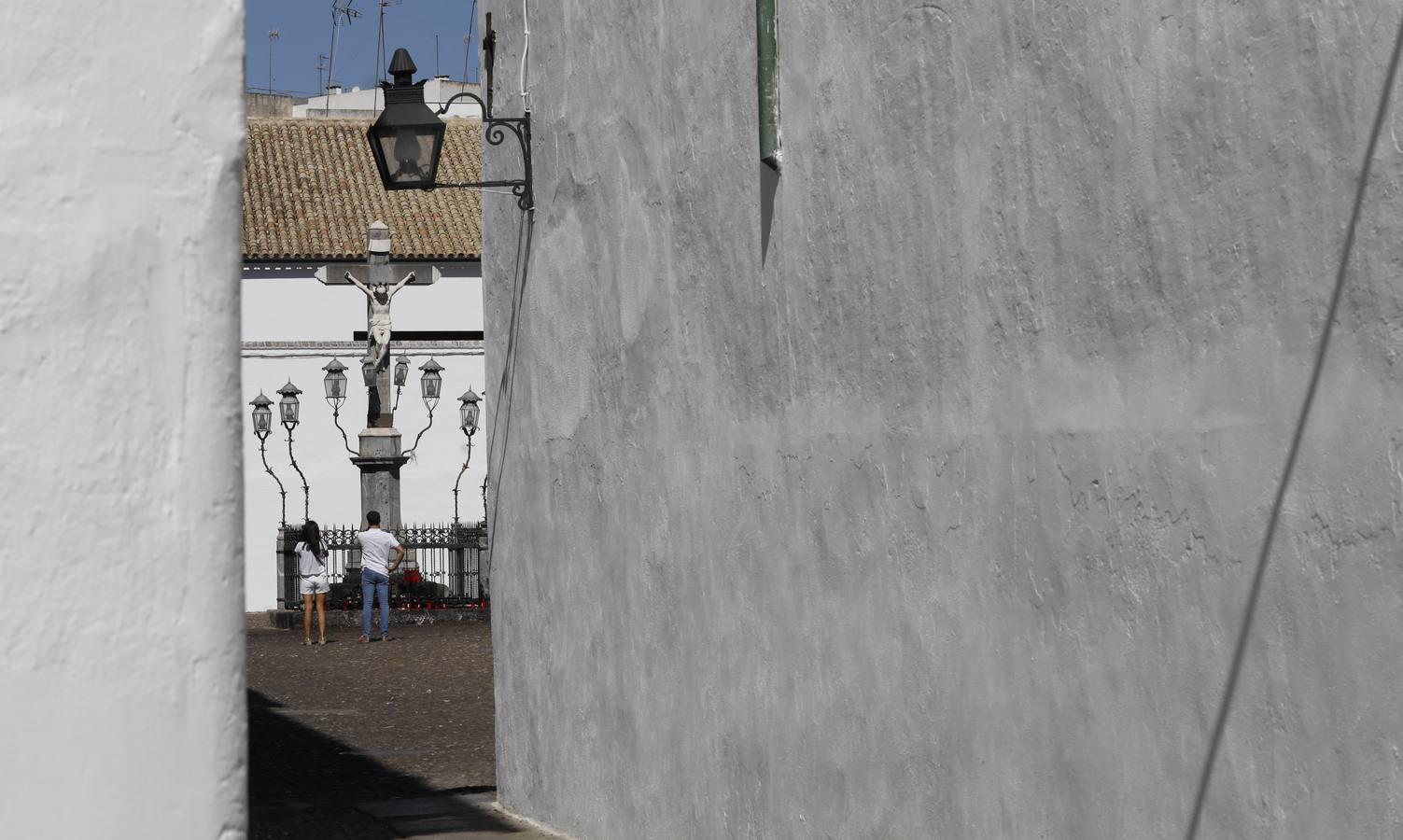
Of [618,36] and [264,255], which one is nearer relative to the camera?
[618,36]

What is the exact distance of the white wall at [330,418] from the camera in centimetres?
3231

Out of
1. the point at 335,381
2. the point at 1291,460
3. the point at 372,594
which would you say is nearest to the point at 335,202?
the point at 335,381

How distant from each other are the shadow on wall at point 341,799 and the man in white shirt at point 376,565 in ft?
26.5

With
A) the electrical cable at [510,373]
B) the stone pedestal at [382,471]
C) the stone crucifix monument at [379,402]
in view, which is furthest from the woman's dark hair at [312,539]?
the electrical cable at [510,373]

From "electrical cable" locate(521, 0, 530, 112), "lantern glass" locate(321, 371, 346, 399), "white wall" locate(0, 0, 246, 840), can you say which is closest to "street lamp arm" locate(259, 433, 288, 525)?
"lantern glass" locate(321, 371, 346, 399)

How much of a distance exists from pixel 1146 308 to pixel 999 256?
0.66m

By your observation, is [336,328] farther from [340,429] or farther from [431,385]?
[431,385]

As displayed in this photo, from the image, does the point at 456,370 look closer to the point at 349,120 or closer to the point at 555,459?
the point at 349,120

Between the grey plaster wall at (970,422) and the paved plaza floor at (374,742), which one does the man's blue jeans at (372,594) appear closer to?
the paved plaza floor at (374,742)

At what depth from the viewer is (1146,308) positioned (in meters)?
3.90

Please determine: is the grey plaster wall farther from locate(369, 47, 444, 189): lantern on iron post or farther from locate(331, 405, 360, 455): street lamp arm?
locate(331, 405, 360, 455): street lamp arm

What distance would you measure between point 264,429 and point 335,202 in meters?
7.97

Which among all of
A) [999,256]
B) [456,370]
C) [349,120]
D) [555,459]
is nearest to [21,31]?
[999,256]

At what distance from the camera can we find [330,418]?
3316cm
